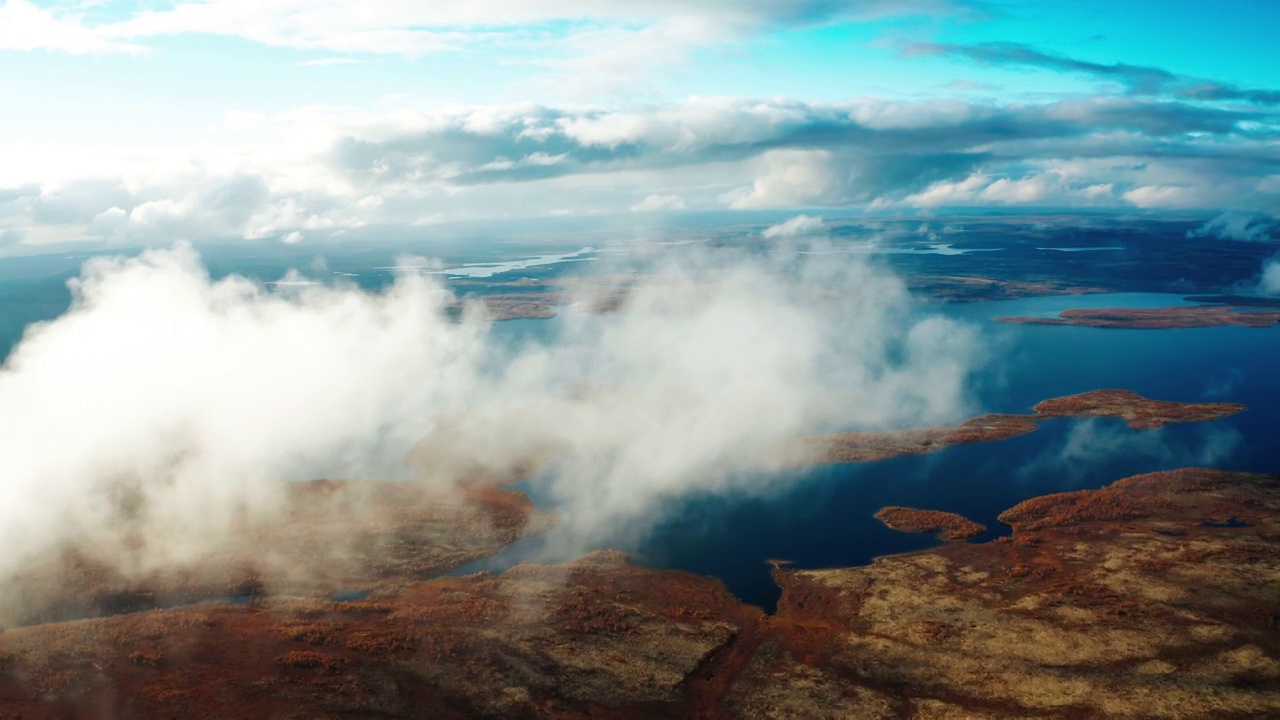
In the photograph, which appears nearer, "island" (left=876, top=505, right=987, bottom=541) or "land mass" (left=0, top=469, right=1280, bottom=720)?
"land mass" (left=0, top=469, right=1280, bottom=720)

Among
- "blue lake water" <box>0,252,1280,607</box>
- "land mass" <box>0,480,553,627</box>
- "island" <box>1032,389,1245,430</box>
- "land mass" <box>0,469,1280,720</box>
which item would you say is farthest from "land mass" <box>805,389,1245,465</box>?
"land mass" <box>0,480,553,627</box>

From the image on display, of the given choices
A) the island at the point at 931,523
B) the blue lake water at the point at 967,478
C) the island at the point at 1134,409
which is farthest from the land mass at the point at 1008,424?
the island at the point at 931,523

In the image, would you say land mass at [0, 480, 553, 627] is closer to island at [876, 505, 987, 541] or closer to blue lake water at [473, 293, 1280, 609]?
blue lake water at [473, 293, 1280, 609]

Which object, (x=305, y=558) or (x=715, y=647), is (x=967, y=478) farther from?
(x=305, y=558)

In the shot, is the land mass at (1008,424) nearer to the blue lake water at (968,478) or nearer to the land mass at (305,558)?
the blue lake water at (968,478)

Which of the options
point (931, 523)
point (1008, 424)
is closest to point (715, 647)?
point (931, 523)

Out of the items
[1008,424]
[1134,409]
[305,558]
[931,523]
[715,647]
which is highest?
[305,558]
